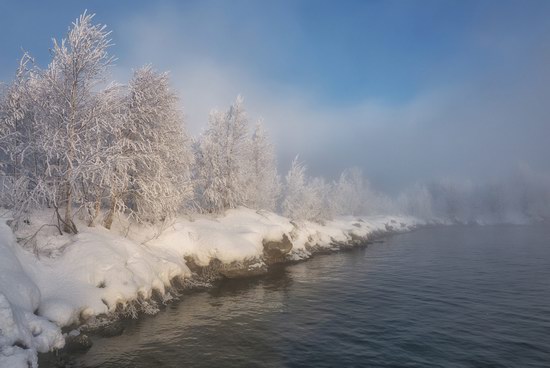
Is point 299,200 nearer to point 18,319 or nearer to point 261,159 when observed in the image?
point 261,159

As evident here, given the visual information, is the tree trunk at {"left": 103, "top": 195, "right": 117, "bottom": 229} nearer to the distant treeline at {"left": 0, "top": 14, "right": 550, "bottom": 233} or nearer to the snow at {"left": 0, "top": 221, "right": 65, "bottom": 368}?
the distant treeline at {"left": 0, "top": 14, "right": 550, "bottom": 233}

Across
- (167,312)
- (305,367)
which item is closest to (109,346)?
(167,312)

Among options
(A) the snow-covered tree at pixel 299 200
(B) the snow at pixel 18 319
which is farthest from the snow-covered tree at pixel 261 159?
(B) the snow at pixel 18 319

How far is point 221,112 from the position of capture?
44094 mm

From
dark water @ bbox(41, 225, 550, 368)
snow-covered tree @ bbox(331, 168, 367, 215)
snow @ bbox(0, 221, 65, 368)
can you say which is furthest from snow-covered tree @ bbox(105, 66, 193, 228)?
snow-covered tree @ bbox(331, 168, 367, 215)

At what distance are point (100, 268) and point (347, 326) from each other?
490 inches

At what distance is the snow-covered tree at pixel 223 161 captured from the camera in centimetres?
4000

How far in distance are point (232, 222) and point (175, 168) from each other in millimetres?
9457

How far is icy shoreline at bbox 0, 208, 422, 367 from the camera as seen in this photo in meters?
11.1

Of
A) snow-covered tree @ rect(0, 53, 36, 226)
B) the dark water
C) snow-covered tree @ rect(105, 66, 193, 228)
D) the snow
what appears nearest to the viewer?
the snow

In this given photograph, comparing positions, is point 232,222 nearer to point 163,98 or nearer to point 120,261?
point 163,98

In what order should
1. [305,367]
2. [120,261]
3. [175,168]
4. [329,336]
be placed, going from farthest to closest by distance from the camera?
[175,168] < [120,261] < [329,336] < [305,367]

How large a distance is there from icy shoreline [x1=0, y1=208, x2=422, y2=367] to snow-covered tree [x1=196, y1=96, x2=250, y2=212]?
797 centimetres

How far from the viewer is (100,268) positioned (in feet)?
52.4
